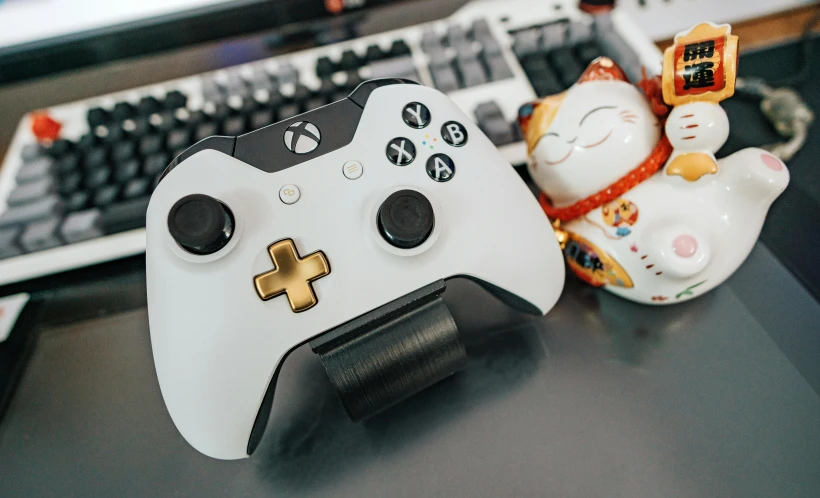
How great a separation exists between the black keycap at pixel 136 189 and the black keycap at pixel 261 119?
0.33 ft

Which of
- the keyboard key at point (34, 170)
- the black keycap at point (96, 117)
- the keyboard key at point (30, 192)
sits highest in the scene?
the black keycap at point (96, 117)

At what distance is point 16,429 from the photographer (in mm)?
351

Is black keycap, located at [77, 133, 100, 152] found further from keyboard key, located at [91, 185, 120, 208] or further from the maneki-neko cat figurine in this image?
the maneki-neko cat figurine

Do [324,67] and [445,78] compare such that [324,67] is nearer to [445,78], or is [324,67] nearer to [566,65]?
[445,78]

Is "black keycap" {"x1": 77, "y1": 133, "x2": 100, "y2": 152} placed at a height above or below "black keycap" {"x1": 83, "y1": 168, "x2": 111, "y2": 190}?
above

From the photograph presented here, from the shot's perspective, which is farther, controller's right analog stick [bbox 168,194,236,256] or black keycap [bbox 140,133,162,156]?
black keycap [bbox 140,133,162,156]

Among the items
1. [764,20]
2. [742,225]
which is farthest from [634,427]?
[764,20]

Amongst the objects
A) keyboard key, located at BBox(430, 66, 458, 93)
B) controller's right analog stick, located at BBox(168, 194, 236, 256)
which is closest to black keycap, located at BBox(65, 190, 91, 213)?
controller's right analog stick, located at BBox(168, 194, 236, 256)

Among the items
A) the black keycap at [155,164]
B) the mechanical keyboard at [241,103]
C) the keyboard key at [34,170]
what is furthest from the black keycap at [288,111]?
the keyboard key at [34,170]

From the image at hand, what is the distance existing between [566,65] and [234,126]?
0.99ft

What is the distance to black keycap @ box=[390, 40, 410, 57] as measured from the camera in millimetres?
465

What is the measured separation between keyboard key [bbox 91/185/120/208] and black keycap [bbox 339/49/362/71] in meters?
0.23

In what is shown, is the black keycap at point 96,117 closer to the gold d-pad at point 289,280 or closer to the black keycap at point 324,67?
the black keycap at point 324,67

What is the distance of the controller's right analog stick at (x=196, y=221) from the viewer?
0.80 ft
